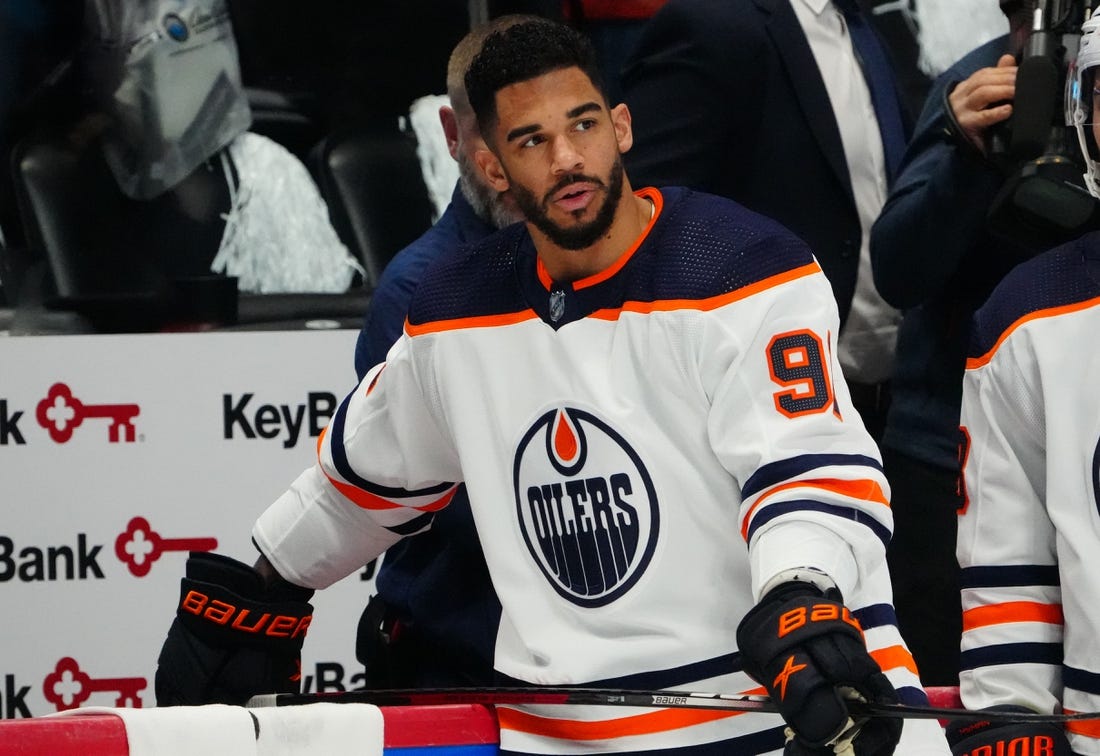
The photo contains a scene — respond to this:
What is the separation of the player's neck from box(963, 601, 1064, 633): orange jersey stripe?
→ 0.62 metres

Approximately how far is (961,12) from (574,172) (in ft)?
5.75

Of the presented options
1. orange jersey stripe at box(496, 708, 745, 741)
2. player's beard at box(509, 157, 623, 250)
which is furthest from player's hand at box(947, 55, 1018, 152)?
orange jersey stripe at box(496, 708, 745, 741)

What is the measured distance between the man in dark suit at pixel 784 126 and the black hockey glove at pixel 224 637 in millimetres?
957

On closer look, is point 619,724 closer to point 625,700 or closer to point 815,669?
point 625,700

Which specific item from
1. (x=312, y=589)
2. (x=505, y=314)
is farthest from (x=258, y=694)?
(x=505, y=314)

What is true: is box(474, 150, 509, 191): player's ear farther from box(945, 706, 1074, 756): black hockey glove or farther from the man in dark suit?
box(945, 706, 1074, 756): black hockey glove

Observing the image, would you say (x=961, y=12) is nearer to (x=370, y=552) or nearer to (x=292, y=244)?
(x=292, y=244)

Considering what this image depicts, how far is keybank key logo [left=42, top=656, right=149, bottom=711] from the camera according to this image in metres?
3.54

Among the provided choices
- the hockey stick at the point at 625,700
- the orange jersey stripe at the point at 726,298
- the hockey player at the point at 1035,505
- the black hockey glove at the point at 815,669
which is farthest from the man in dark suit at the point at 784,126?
the black hockey glove at the point at 815,669

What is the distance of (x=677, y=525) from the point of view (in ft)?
6.77

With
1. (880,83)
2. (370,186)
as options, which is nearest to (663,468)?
(880,83)

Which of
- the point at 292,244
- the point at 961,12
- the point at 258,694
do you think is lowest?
the point at 258,694

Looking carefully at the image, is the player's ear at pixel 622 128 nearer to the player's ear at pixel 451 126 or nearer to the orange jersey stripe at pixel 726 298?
the orange jersey stripe at pixel 726 298

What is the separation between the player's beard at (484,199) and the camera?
2.89 metres
